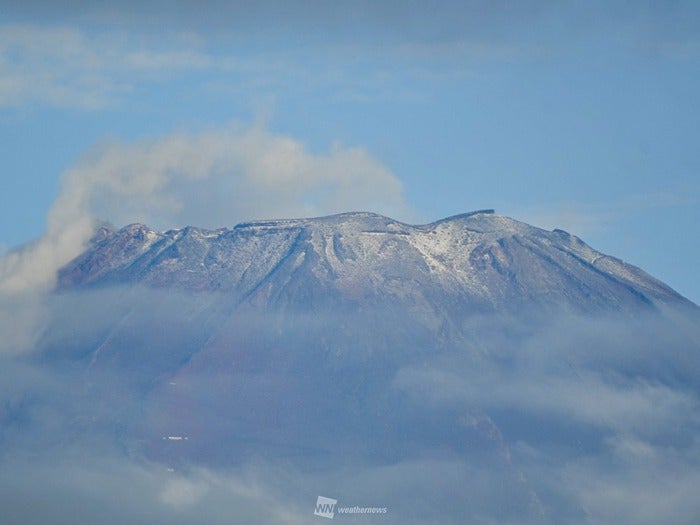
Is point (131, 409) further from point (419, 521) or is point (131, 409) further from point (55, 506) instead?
point (419, 521)

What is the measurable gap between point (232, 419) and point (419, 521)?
1214 inches

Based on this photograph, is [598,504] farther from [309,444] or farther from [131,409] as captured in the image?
[131,409]

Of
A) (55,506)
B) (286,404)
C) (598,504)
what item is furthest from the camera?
(286,404)

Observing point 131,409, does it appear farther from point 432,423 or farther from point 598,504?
point 598,504

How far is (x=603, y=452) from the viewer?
19775 cm

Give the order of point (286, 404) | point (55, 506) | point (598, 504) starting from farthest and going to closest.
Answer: point (286, 404), point (598, 504), point (55, 506)

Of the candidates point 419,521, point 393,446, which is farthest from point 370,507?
point 393,446

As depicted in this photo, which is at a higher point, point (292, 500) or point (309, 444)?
point (309, 444)

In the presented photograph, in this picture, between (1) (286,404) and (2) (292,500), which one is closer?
(2) (292,500)

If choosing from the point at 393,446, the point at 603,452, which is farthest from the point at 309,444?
the point at 603,452

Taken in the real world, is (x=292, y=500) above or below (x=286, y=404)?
below

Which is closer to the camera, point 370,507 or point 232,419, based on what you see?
point 370,507

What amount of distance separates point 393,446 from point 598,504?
24.5 meters

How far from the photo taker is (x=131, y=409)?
650 feet
